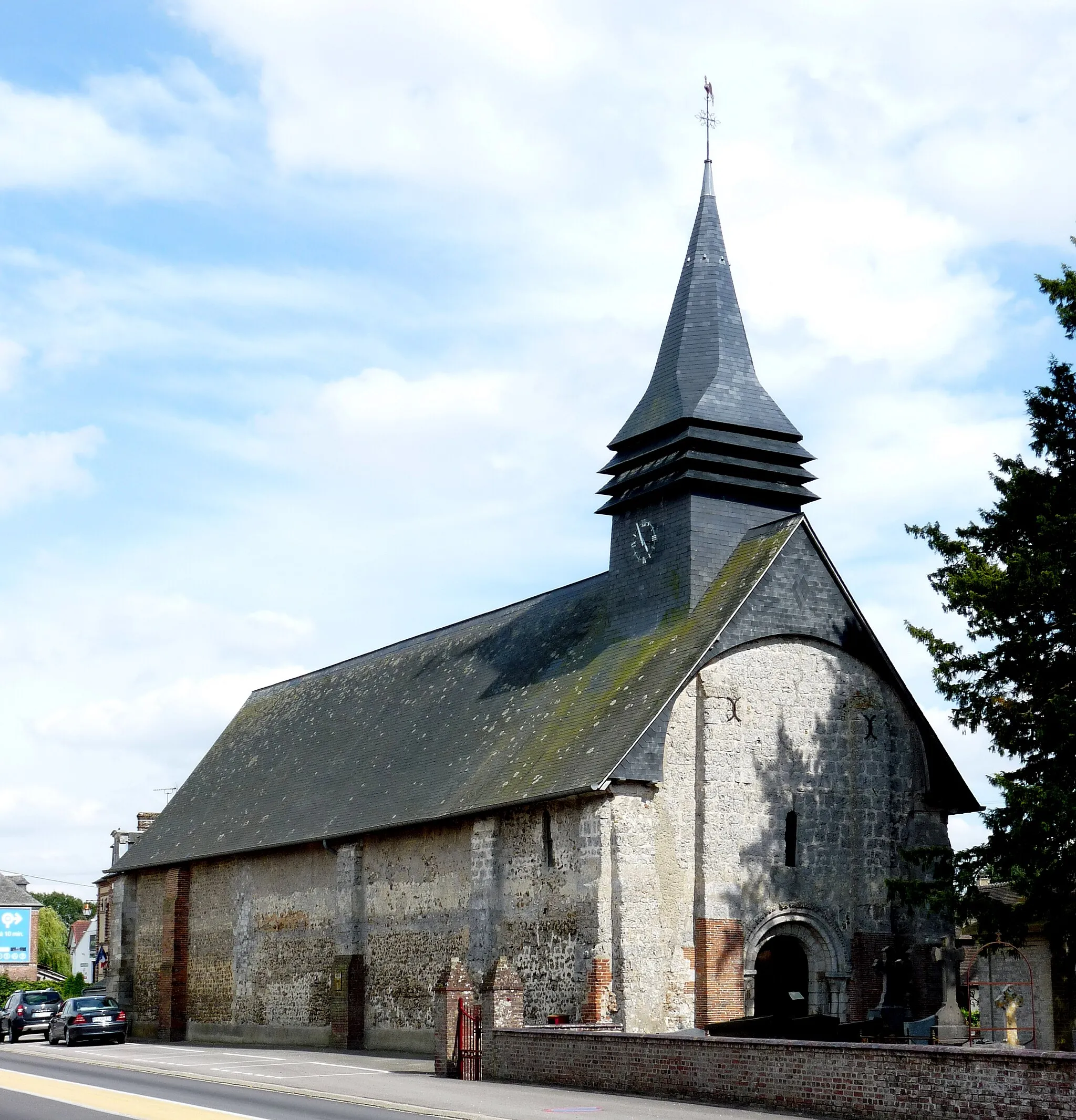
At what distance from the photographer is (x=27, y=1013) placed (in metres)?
40.3

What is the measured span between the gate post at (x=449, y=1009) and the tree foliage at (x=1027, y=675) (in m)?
7.30

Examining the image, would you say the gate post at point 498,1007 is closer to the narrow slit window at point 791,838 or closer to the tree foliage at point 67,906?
the narrow slit window at point 791,838

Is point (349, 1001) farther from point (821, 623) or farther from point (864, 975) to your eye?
point (821, 623)

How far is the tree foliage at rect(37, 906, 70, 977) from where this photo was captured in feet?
304

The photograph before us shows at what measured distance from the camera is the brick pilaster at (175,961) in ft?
130

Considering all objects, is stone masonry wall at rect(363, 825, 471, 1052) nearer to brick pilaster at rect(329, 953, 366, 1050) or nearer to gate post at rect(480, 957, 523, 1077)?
brick pilaster at rect(329, 953, 366, 1050)

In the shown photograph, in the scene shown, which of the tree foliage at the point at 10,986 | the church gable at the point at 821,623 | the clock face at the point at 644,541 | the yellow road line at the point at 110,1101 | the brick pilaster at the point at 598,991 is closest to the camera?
the yellow road line at the point at 110,1101

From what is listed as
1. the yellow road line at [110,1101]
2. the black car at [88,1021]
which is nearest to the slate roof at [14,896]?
the black car at [88,1021]

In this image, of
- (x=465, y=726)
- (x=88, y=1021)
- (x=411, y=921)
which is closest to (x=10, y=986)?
(x=88, y=1021)

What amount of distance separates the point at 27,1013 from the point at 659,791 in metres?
23.0

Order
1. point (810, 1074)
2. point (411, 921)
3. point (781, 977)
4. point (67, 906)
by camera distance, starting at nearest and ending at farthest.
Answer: point (810, 1074), point (781, 977), point (411, 921), point (67, 906)

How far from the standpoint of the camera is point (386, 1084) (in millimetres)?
21469

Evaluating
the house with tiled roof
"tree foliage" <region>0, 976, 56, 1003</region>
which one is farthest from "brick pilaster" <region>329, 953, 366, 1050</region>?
the house with tiled roof

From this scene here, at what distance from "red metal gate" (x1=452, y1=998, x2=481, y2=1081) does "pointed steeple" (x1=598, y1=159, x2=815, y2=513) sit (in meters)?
11.1
